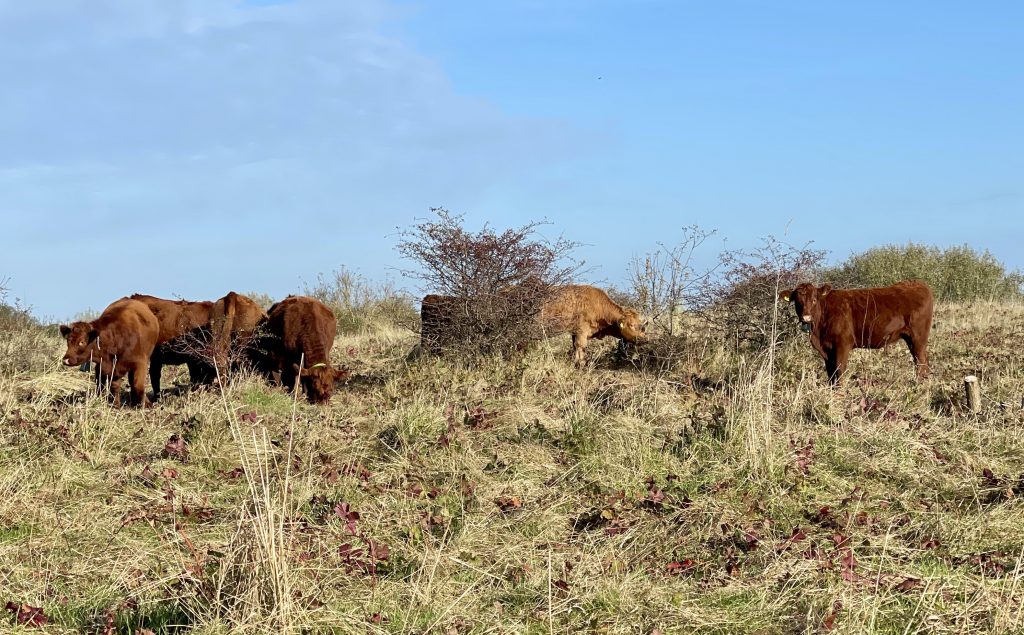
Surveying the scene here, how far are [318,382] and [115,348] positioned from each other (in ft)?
8.49

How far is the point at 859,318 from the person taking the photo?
13.0 metres

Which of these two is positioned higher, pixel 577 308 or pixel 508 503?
pixel 577 308

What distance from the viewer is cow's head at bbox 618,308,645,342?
14.9 metres

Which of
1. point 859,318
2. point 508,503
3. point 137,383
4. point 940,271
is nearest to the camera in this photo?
point 508,503

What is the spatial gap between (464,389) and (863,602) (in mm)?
6792

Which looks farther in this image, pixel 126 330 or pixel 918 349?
pixel 918 349

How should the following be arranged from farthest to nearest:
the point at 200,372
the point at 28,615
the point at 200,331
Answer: the point at 200,372 → the point at 200,331 → the point at 28,615

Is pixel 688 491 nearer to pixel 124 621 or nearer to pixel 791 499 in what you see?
pixel 791 499

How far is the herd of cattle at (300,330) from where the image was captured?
12328mm

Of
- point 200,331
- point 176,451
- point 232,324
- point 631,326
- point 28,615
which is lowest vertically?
point 28,615

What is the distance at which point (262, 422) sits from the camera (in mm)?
9586

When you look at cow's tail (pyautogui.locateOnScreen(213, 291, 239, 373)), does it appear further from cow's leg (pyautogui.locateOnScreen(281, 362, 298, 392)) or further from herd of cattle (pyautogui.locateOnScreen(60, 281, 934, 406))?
cow's leg (pyautogui.locateOnScreen(281, 362, 298, 392))

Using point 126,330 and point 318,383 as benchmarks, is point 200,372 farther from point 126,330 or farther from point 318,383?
point 318,383

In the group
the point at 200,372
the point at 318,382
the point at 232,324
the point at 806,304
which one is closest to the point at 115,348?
the point at 232,324
